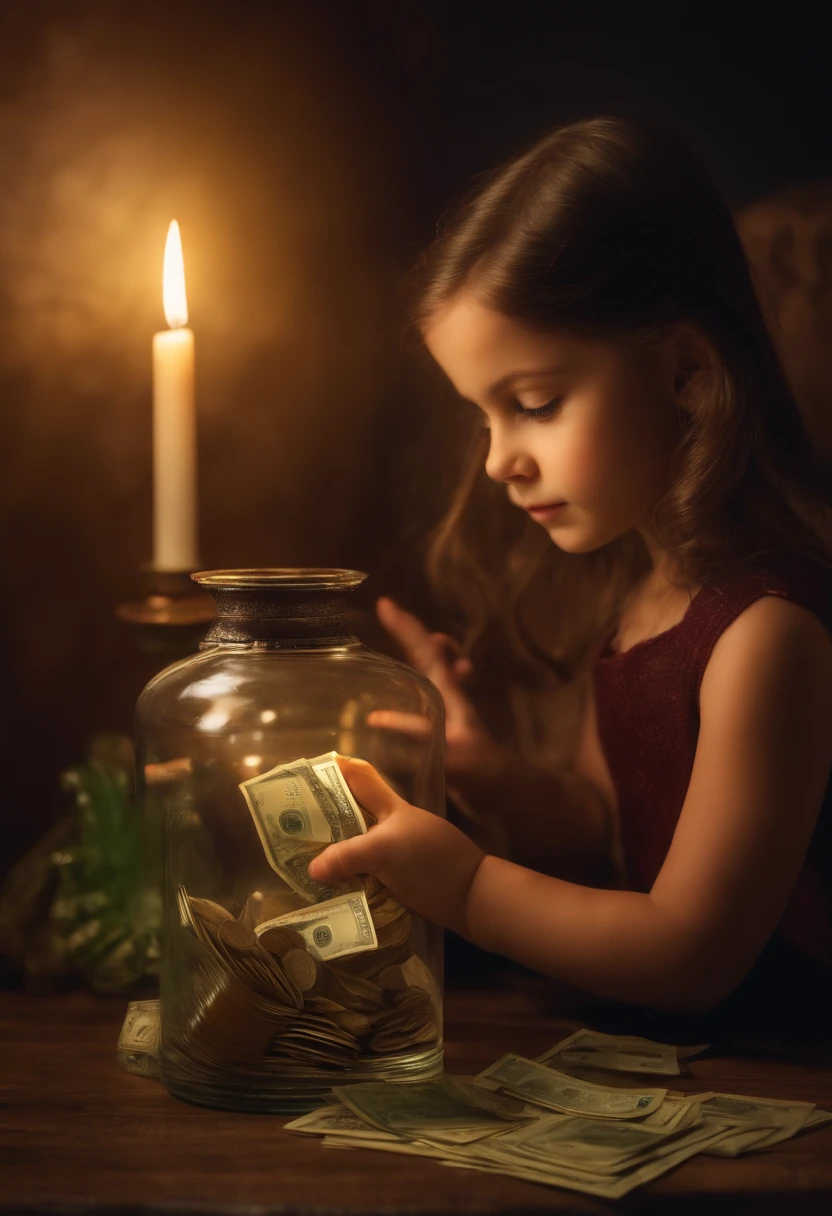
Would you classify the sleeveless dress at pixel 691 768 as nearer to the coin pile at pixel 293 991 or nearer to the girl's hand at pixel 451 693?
the girl's hand at pixel 451 693

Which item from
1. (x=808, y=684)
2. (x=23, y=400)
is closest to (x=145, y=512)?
(x=23, y=400)

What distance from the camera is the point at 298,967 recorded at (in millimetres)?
975

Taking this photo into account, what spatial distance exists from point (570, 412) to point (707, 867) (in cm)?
42

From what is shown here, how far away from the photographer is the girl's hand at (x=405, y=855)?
1004 mm

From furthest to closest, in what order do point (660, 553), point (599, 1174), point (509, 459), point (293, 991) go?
point (660, 553), point (509, 459), point (293, 991), point (599, 1174)

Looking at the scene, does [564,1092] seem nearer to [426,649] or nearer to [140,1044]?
[140,1044]

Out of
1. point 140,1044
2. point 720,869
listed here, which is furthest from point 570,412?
point 140,1044

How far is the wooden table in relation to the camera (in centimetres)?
81

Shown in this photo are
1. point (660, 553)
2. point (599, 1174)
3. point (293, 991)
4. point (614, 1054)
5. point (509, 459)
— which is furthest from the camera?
point (660, 553)

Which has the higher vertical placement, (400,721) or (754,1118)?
(400,721)

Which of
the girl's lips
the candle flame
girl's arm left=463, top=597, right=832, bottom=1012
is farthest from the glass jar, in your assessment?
the candle flame

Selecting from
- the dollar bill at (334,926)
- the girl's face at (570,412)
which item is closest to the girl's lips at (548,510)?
the girl's face at (570,412)

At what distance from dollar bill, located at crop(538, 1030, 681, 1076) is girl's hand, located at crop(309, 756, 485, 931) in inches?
5.6

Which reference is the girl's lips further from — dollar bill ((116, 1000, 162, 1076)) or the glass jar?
dollar bill ((116, 1000, 162, 1076))
